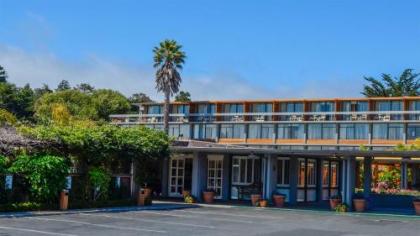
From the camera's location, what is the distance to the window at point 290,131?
2712 inches

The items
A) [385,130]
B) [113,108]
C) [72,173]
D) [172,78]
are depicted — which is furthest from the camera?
[113,108]

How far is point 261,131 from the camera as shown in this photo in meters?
70.6

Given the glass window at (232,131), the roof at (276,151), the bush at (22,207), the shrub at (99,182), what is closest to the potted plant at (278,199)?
the roof at (276,151)

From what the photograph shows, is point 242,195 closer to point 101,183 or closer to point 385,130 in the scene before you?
point 101,183

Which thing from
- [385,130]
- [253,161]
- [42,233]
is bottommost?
[42,233]

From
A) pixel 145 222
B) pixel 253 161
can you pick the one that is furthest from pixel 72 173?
pixel 253 161

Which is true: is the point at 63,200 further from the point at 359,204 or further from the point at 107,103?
the point at 107,103

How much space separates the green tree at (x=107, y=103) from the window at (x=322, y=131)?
23184 millimetres

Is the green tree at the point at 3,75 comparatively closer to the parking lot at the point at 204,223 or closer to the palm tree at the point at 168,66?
the palm tree at the point at 168,66

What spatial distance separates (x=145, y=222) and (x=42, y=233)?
14.6 ft

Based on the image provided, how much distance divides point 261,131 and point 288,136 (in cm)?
307

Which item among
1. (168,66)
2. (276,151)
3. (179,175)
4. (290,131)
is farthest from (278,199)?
(290,131)

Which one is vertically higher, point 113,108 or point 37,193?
point 113,108

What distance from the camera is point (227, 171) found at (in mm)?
31875
